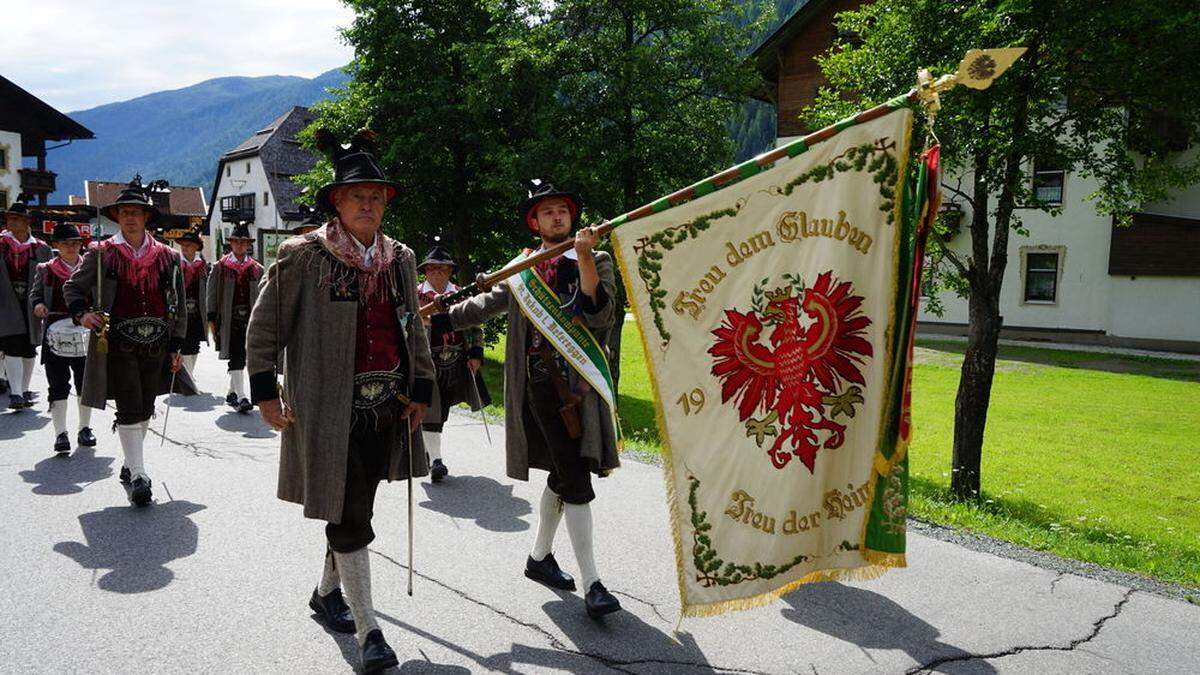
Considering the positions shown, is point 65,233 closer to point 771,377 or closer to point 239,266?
point 239,266

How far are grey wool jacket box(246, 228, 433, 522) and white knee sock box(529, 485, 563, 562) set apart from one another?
1.31 m

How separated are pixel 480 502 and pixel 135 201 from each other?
138 inches

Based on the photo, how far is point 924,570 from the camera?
507cm

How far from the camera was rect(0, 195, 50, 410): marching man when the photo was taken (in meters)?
9.88

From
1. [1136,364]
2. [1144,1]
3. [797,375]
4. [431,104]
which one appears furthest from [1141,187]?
[1136,364]

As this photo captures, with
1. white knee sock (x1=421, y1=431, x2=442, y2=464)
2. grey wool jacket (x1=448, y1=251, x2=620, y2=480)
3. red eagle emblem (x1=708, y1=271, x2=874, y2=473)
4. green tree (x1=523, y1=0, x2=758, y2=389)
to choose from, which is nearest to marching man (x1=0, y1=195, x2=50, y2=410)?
white knee sock (x1=421, y1=431, x2=442, y2=464)

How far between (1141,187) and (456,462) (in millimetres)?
7222

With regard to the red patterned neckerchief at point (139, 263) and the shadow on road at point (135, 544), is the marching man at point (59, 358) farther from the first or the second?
the shadow on road at point (135, 544)

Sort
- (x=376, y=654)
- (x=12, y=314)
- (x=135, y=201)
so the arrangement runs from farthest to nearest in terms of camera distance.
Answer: (x=12, y=314) < (x=135, y=201) < (x=376, y=654)

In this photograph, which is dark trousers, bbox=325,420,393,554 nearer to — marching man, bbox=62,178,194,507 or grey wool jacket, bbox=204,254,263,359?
marching man, bbox=62,178,194,507

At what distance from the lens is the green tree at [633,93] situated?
13344 mm

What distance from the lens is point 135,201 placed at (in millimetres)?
6305

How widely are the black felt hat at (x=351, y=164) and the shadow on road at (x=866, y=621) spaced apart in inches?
120

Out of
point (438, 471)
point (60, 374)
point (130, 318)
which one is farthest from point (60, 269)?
point (438, 471)
